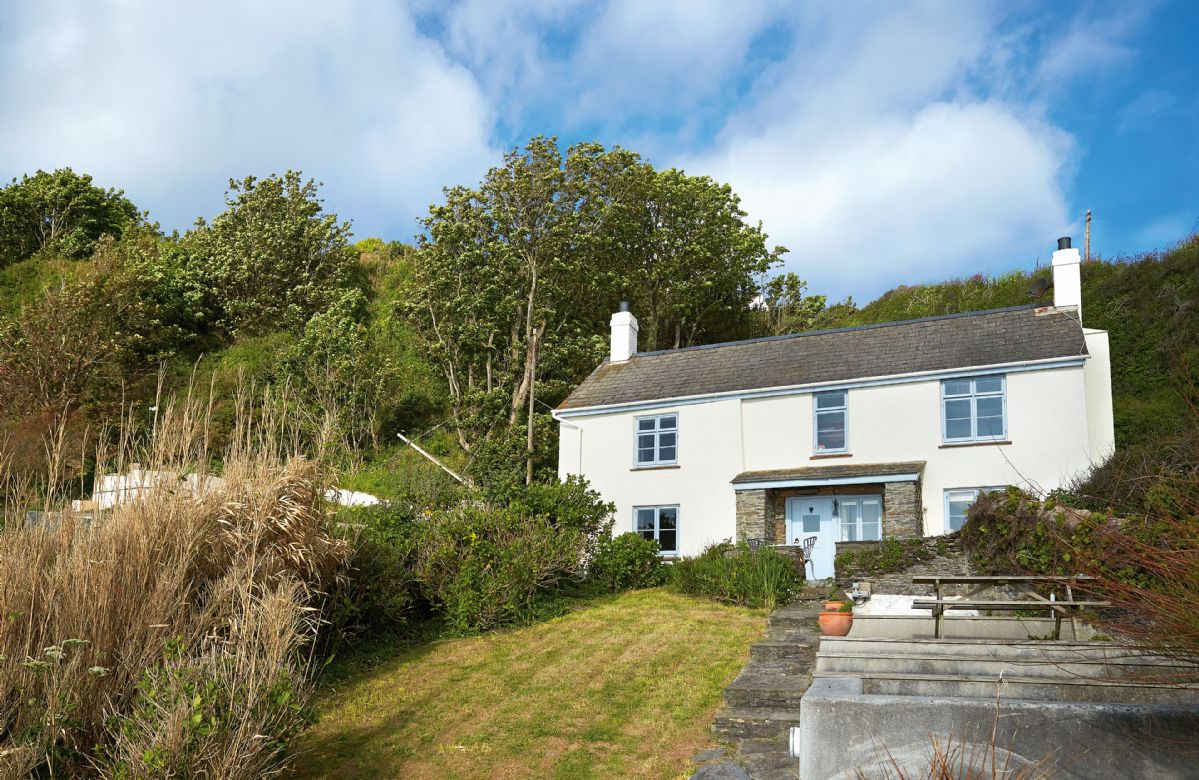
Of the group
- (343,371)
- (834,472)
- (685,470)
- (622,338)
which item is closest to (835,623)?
(834,472)

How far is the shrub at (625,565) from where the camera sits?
16188mm

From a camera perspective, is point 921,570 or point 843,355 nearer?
point 921,570

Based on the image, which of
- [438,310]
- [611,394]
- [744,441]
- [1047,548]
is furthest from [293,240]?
[1047,548]

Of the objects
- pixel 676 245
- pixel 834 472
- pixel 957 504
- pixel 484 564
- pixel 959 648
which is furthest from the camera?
pixel 676 245

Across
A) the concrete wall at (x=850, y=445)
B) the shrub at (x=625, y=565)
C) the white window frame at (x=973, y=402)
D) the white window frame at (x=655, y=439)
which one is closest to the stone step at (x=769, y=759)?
the shrub at (x=625, y=565)

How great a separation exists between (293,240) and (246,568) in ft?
92.0

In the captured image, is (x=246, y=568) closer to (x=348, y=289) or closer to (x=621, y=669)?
(x=621, y=669)

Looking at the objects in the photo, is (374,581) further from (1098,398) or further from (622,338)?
(1098,398)

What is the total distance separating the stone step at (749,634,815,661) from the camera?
10.8 meters

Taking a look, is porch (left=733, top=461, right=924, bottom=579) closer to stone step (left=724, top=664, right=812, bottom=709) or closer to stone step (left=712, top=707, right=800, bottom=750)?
stone step (left=724, top=664, right=812, bottom=709)

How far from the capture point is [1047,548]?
40.9 feet

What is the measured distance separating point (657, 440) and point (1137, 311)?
13925 mm

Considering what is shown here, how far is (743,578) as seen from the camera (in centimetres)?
1461

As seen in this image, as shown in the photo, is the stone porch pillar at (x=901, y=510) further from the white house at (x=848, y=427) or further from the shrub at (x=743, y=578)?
the shrub at (x=743, y=578)
